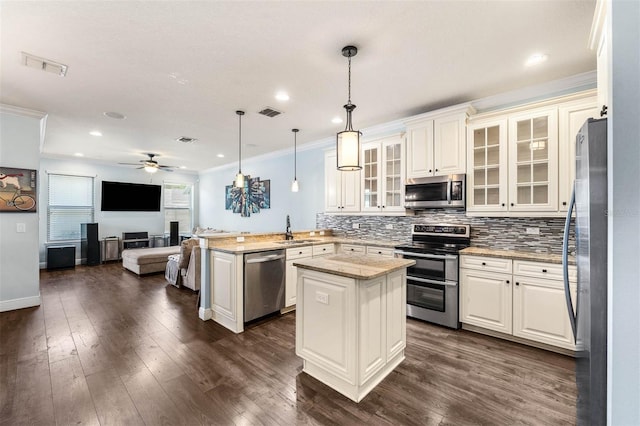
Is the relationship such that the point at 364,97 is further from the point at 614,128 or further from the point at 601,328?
the point at 601,328

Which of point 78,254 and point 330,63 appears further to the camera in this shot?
point 78,254

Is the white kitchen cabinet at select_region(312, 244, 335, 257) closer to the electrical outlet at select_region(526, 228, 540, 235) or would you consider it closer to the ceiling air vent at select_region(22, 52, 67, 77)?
the electrical outlet at select_region(526, 228, 540, 235)

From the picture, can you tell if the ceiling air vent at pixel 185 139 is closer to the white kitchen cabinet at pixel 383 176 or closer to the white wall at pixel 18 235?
the white wall at pixel 18 235

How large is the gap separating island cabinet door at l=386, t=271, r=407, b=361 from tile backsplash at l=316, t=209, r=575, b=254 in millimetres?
1730

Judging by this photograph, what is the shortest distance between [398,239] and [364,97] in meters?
2.16

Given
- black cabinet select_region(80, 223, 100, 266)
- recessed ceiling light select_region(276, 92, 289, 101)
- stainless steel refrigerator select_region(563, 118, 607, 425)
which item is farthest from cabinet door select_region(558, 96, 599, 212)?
black cabinet select_region(80, 223, 100, 266)

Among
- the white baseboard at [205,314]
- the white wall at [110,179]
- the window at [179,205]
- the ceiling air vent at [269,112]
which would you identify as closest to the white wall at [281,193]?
the window at [179,205]

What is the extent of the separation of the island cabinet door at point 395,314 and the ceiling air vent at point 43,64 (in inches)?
145

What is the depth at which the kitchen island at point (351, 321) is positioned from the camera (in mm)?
2008

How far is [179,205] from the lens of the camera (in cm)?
929

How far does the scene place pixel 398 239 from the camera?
14.2 feet

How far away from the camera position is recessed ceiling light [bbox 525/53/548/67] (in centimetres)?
254

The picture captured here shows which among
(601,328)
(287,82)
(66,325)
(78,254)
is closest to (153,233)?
(78,254)

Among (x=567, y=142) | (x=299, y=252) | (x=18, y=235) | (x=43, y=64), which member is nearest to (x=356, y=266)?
(x=299, y=252)
